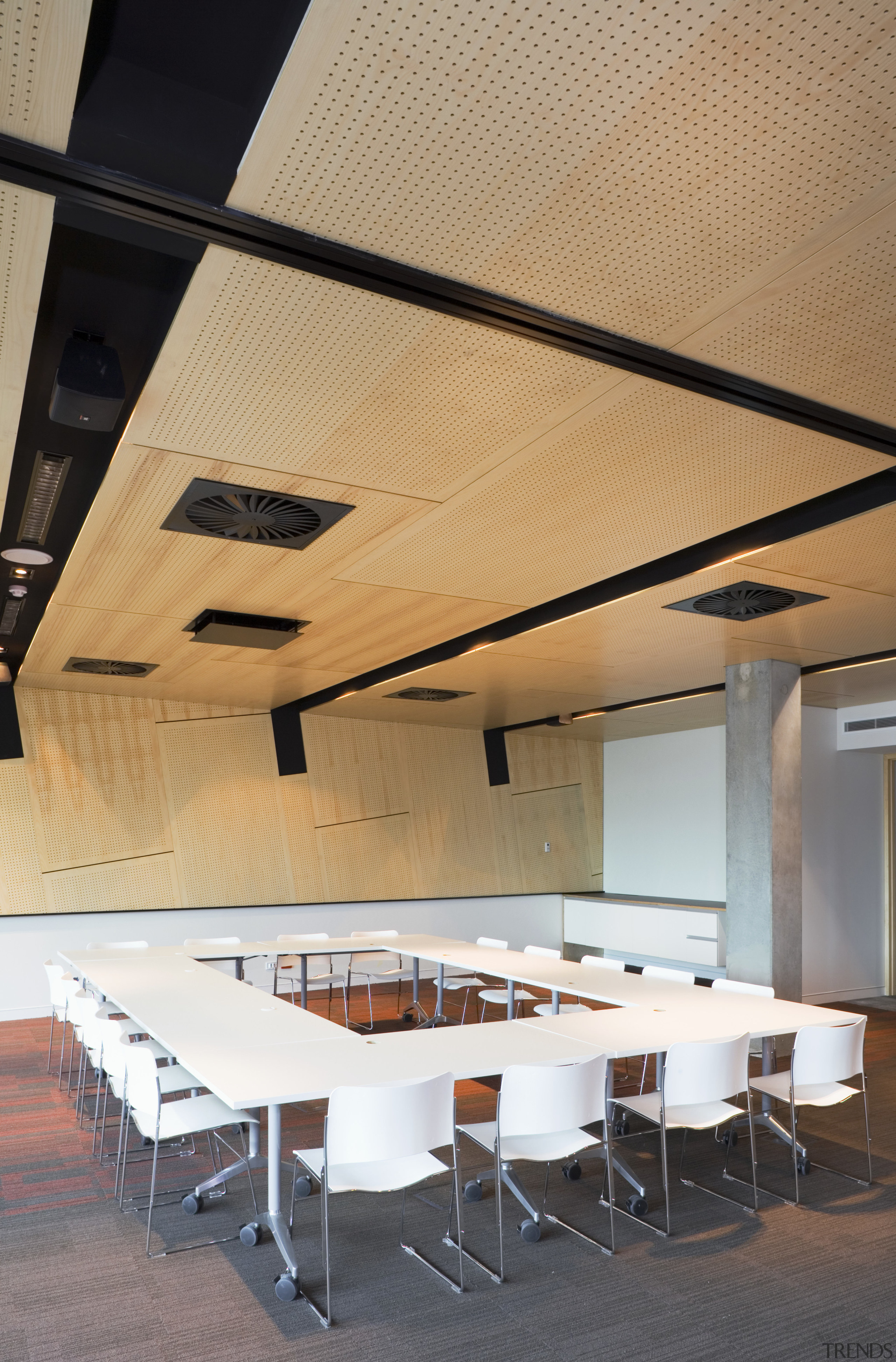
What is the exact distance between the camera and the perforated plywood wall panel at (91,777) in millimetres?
8836

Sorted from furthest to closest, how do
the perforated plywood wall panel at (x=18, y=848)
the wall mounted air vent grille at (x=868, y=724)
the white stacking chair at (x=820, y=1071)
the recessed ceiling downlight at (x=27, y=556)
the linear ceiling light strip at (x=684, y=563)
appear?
the wall mounted air vent grille at (x=868, y=724) < the perforated plywood wall panel at (x=18, y=848) < the recessed ceiling downlight at (x=27, y=556) < the white stacking chair at (x=820, y=1071) < the linear ceiling light strip at (x=684, y=563)

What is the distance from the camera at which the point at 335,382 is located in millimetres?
2928

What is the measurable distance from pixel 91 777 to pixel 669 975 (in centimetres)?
588

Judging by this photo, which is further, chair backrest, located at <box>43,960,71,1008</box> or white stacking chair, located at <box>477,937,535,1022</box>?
white stacking chair, located at <box>477,937,535,1022</box>

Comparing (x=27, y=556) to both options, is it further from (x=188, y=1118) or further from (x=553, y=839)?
(x=553, y=839)

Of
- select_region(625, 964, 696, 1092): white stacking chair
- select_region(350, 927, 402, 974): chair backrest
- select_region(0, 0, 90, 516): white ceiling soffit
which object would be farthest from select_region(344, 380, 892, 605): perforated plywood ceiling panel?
select_region(350, 927, 402, 974): chair backrest

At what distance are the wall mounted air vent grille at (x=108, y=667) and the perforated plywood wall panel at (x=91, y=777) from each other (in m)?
1.18

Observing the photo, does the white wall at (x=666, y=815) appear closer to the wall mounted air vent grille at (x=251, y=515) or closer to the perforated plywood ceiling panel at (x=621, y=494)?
the perforated plywood ceiling panel at (x=621, y=494)

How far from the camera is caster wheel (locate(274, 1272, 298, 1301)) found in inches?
→ 127

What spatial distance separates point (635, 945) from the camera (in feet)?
35.1

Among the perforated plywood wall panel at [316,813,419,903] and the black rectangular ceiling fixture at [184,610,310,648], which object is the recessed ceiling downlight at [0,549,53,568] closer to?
the black rectangular ceiling fixture at [184,610,310,648]

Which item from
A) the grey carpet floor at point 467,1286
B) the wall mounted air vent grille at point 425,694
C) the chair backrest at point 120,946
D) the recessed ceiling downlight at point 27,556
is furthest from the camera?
the wall mounted air vent grille at point 425,694

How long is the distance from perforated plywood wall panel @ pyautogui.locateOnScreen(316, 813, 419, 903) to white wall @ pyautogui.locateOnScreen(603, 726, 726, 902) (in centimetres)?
295

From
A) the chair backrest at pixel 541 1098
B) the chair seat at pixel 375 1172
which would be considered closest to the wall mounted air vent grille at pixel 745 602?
the chair backrest at pixel 541 1098
